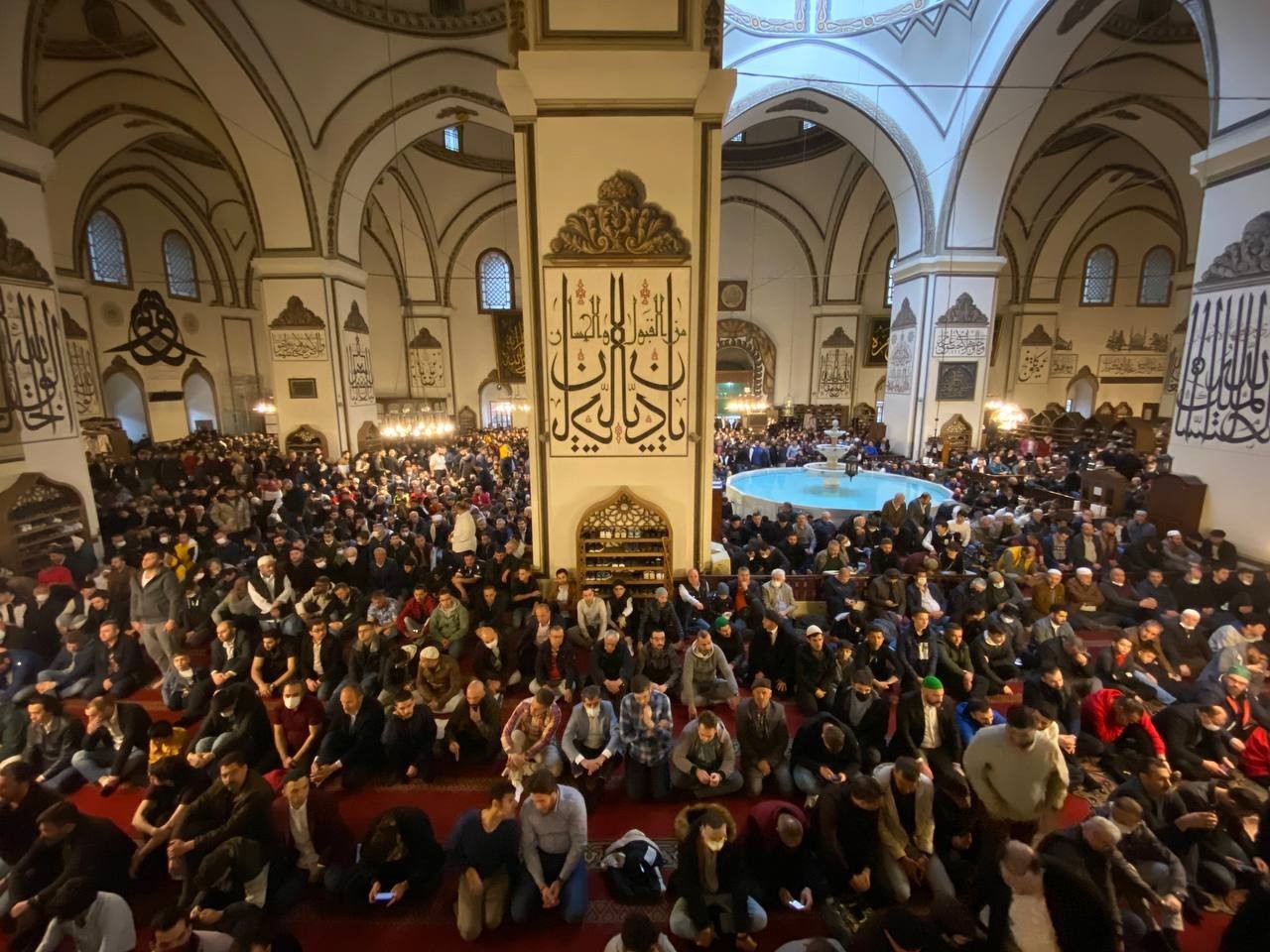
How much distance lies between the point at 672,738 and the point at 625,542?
2.20m

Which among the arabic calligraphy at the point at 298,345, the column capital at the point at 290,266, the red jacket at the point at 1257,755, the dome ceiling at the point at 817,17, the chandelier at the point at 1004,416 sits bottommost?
the red jacket at the point at 1257,755

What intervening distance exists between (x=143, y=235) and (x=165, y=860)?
17771 millimetres

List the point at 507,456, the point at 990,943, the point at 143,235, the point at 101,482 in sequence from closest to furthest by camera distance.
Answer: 1. the point at 990,943
2. the point at 101,482
3. the point at 507,456
4. the point at 143,235

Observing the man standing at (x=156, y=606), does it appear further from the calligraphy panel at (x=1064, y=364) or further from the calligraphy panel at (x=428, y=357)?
the calligraphy panel at (x=1064, y=364)

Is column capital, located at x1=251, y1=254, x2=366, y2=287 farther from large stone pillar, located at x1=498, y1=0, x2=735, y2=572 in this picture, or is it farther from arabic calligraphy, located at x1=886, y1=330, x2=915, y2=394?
arabic calligraphy, located at x1=886, y1=330, x2=915, y2=394

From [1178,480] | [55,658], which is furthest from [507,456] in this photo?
[1178,480]

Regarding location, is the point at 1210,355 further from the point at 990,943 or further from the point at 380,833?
the point at 380,833

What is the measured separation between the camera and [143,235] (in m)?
14.9

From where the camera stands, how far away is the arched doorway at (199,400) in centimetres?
1644

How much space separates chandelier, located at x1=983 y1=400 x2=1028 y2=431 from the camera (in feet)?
43.4

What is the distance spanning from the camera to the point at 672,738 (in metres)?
3.57

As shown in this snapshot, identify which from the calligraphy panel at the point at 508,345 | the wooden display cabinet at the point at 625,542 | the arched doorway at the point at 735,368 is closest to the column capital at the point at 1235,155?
the wooden display cabinet at the point at 625,542

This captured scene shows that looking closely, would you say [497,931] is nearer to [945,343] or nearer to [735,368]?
[945,343]

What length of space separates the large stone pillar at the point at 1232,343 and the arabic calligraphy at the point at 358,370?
1276 centimetres
